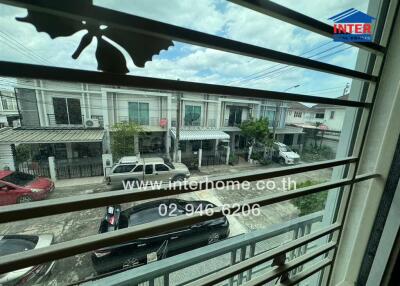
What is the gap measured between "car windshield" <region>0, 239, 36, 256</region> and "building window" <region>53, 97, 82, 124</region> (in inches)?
11.8

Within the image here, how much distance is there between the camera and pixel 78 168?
1.56ft

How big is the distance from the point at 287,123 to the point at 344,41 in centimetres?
30

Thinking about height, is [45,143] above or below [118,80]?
below

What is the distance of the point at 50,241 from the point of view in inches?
18.0

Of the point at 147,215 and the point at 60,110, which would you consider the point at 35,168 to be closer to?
the point at 60,110

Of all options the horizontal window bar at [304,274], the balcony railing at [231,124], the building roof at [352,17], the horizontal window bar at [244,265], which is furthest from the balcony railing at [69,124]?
the horizontal window bar at [304,274]

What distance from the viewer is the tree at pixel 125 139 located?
48cm

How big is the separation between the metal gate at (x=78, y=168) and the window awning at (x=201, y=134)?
8.7 inches

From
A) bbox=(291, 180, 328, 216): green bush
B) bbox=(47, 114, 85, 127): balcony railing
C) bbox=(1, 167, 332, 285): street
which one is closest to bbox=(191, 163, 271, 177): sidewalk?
bbox=(1, 167, 332, 285): street

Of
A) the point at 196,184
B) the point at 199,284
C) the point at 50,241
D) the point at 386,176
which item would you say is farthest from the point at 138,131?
the point at 386,176

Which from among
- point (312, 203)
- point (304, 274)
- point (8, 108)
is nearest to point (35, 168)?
point (8, 108)

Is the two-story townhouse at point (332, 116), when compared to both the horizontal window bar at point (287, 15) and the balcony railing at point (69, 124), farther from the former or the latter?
the balcony railing at point (69, 124)

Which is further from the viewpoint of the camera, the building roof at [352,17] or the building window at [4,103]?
the building roof at [352,17]

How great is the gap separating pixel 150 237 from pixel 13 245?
33cm
